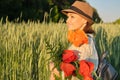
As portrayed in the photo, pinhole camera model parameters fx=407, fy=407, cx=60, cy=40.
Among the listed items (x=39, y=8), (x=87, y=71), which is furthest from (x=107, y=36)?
(x=39, y=8)

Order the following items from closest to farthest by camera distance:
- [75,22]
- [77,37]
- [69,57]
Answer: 1. [69,57]
2. [77,37]
3. [75,22]

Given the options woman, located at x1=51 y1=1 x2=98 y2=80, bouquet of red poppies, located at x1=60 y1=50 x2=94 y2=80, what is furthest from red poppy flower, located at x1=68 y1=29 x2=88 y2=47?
bouquet of red poppies, located at x1=60 y1=50 x2=94 y2=80

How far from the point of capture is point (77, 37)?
232cm

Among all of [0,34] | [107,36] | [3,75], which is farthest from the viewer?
[107,36]

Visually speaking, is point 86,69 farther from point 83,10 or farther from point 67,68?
point 83,10

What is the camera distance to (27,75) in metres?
3.35

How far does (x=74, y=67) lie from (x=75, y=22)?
0.33m

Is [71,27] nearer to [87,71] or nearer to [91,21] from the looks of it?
[91,21]

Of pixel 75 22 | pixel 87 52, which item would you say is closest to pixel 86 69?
pixel 87 52

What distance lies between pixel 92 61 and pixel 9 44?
1248 millimetres

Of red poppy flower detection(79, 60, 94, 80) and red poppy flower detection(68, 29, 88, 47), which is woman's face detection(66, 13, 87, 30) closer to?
red poppy flower detection(68, 29, 88, 47)

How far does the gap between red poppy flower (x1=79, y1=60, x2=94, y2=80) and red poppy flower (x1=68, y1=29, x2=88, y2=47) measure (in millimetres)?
159

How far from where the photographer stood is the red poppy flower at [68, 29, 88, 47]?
2.32 metres

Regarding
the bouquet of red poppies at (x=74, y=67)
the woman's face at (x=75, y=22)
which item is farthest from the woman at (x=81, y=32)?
the bouquet of red poppies at (x=74, y=67)
